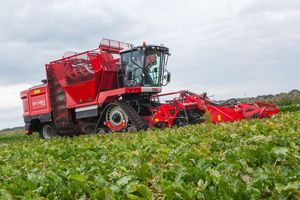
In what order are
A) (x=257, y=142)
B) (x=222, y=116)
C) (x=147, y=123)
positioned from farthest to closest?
(x=147, y=123) → (x=222, y=116) → (x=257, y=142)

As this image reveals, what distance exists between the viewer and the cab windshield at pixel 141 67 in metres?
12.9

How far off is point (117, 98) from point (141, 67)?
1379mm

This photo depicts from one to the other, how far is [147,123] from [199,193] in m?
9.54

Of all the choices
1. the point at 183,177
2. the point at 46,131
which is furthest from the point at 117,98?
the point at 183,177

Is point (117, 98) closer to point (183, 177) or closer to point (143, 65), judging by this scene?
point (143, 65)

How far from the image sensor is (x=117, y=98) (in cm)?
1312

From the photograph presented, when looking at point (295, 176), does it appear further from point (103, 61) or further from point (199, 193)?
point (103, 61)

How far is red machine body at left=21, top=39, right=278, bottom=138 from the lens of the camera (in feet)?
37.6

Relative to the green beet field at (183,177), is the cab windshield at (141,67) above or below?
above

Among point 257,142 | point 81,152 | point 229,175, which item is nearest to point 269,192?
point 229,175

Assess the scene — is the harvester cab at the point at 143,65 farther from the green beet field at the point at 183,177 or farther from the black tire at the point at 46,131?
the green beet field at the point at 183,177

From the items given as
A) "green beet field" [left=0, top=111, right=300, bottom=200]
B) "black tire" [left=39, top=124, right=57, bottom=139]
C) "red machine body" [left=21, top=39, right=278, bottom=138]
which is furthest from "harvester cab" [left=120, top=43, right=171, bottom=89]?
"green beet field" [left=0, top=111, right=300, bottom=200]

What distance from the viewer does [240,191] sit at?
258 centimetres

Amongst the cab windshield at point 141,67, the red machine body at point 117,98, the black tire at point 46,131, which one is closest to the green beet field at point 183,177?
the red machine body at point 117,98
